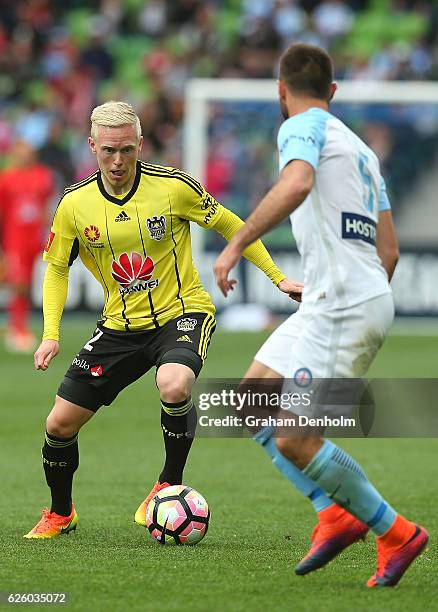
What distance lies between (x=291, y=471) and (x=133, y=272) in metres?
1.74

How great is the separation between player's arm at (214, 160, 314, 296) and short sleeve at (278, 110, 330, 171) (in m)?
0.05

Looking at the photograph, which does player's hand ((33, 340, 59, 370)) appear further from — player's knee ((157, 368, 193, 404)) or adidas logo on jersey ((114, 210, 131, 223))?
adidas logo on jersey ((114, 210, 131, 223))

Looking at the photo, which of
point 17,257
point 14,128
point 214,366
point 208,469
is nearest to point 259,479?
point 208,469

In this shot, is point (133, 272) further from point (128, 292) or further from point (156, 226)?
point (156, 226)

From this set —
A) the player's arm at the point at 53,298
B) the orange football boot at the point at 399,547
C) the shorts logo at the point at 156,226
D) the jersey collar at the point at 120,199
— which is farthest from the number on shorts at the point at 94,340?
the orange football boot at the point at 399,547

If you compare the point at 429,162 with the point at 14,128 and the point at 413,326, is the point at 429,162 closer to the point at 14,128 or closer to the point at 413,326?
the point at 413,326

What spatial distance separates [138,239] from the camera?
653 cm

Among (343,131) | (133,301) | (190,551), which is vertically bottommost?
(190,551)

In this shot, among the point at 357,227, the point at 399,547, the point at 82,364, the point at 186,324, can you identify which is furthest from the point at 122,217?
the point at 399,547

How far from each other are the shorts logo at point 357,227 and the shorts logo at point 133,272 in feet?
5.64

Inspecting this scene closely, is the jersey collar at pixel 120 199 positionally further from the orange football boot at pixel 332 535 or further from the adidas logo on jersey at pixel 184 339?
the orange football boot at pixel 332 535

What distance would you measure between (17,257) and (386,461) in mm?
→ 9062

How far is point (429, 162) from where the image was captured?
19703mm

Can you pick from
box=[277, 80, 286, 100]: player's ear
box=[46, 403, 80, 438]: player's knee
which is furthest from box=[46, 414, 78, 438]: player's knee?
box=[277, 80, 286, 100]: player's ear
